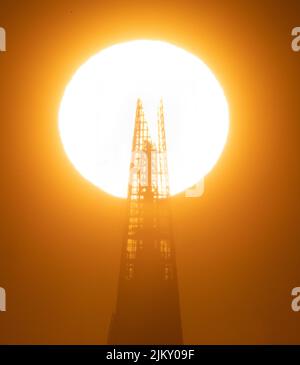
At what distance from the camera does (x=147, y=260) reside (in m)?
16.0

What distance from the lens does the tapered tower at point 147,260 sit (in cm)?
1559

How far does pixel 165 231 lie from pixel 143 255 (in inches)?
31.2

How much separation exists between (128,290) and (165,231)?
1.60 meters

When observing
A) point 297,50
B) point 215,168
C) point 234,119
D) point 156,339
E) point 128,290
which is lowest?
point 156,339

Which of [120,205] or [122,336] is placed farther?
[120,205]

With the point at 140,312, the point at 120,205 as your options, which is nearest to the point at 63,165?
the point at 120,205

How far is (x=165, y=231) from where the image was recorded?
16.3 meters

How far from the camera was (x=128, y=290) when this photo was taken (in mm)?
15969

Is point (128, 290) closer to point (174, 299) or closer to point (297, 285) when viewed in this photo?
point (174, 299)

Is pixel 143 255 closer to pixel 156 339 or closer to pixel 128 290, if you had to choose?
pixel 128 290

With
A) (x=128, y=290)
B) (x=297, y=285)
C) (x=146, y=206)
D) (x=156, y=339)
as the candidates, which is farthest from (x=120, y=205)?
(x=297, y=285)

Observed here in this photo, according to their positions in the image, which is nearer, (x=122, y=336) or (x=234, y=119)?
(x=122, y=336)

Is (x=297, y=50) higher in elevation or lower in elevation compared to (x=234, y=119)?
higher

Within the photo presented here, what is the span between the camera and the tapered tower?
15594mm
